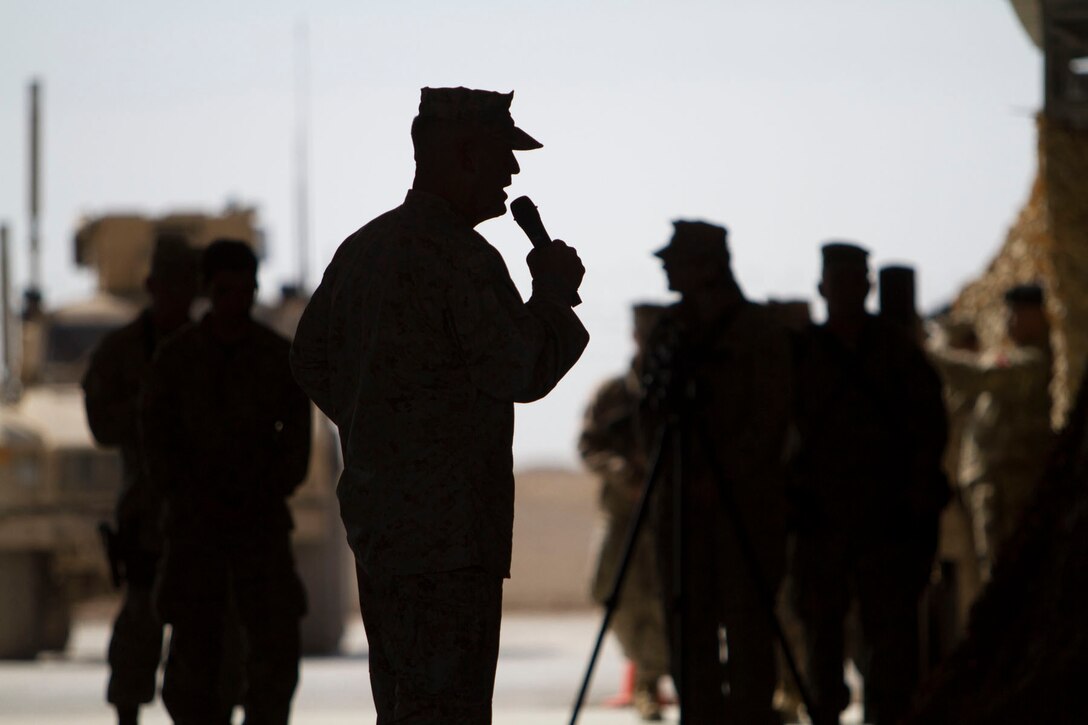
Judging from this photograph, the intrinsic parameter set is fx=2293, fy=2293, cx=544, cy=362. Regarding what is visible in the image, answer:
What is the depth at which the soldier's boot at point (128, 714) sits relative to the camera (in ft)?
28.3

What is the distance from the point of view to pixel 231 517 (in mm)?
7688

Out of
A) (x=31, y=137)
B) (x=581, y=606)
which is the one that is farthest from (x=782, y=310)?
(x=581, y=606)

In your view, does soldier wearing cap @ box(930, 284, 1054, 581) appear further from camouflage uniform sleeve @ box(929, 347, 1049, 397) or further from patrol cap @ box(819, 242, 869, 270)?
patrol cap @ box(819, 242, 869, 270)

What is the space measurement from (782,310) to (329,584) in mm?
5927

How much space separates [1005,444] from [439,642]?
7627 mm

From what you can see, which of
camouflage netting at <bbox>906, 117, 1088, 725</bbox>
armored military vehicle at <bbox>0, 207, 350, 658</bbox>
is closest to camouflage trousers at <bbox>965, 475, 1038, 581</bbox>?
camouflage netting at <bbox>906, 117, 1088, 725</bbox>

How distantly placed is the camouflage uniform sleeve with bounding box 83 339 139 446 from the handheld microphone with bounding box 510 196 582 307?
3.95 metres

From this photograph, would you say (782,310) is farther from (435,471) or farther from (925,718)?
(435,471)

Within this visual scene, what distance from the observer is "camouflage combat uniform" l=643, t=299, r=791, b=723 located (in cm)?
805

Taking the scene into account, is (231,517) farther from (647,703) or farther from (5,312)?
(5,312)

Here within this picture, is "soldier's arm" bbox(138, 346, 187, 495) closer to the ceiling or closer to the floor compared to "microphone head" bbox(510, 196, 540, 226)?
closer to the floor

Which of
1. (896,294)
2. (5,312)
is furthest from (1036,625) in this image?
(5,312)

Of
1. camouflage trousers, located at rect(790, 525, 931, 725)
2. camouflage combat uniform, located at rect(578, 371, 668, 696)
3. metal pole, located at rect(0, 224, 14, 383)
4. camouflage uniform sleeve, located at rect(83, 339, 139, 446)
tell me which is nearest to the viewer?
camouflage trousers, located at rect(790, 525, 931, 725)

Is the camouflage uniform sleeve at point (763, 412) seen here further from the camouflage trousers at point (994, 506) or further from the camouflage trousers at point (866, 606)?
the camouflage trousers at point (994, 506)
